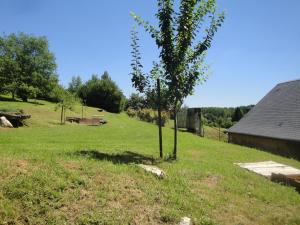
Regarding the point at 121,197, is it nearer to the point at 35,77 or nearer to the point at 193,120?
the point at 193,120

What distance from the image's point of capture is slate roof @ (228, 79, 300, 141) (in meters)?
22.8

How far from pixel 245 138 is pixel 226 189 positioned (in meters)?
21.7

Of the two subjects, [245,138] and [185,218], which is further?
[245,138]

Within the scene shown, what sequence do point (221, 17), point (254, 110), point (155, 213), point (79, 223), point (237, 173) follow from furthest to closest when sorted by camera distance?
point (254, 110), point (221, 17), point (237, 173), point (155, 213), point (79, 223)

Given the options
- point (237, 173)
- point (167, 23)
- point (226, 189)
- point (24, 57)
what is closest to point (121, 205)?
point (226, 189)

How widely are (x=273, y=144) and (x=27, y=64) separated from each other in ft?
128

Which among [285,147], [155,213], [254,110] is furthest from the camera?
[254,110]

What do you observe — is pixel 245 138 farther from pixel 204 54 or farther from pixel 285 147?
pixel 204 54

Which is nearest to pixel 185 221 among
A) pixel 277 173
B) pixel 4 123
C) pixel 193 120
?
pixel 277 173

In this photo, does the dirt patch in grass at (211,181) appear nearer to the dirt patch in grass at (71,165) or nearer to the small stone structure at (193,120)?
the dirt patch in grass at (71,165)

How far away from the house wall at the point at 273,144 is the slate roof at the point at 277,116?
40 centimetres

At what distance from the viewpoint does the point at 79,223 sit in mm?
4570

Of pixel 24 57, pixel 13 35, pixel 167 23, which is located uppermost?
pixel 13 35

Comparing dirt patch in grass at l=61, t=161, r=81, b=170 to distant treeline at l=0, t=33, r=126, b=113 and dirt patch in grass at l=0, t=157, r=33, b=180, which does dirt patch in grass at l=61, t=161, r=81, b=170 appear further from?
distant treeline at l=0, t=33, r=126, b=113
